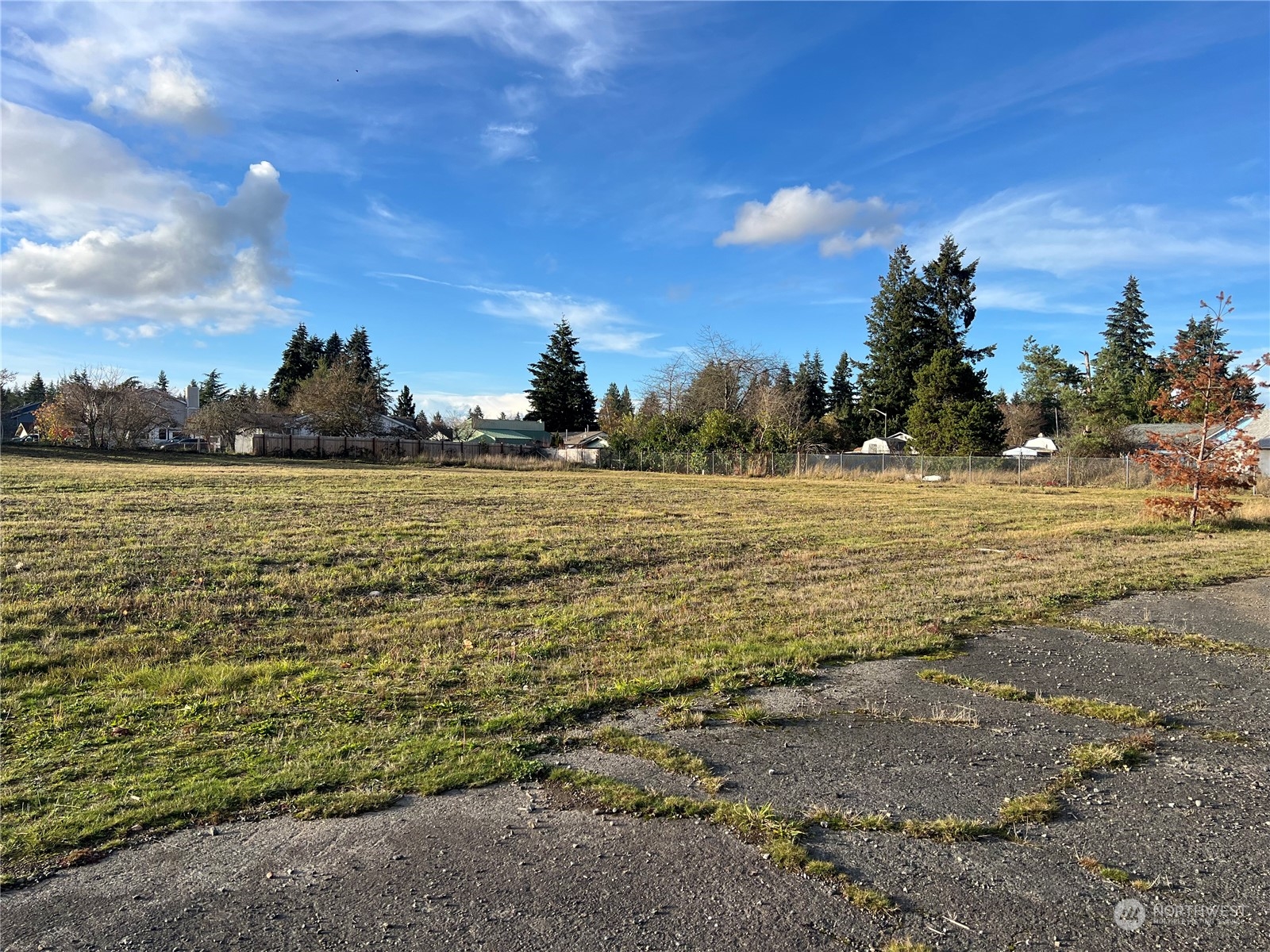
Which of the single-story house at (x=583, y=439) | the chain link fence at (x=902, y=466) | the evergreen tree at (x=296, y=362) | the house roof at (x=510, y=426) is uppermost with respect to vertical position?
the evergreen tree at (x=296, y=362)

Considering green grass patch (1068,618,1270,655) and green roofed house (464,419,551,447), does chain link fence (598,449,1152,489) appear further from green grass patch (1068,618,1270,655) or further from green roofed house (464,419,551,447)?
green grass patch (1068,618,1270,655)

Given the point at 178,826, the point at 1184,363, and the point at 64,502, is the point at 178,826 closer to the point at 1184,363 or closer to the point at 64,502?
the point at 64,502

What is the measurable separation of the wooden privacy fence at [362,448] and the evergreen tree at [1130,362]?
41311 mm

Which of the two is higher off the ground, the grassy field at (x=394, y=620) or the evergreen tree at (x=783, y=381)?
the evergreen tree at (x=783, y=381)

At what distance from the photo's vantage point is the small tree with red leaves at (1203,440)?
589 inches

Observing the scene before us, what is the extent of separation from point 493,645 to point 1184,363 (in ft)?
54.9

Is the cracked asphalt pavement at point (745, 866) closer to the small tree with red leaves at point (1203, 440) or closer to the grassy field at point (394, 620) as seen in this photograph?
the grassy field at point (394, 620)

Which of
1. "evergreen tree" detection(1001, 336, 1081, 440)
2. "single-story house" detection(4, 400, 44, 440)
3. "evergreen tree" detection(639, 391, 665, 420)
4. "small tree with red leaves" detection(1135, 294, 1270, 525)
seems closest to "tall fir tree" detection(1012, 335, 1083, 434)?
"evergreen tree" detection(1001, 336, 1081, 440)

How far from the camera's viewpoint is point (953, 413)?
129 ft

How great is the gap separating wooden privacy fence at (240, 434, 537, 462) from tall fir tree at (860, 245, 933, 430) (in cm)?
2714

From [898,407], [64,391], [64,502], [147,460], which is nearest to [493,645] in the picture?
[64,502]

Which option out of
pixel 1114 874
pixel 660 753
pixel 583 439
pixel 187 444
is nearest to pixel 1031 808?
pixel 1114 874

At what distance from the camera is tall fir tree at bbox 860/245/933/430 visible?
49.6m

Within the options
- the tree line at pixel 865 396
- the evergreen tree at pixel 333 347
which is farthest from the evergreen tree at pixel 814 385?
the evergreen tree at pixel 333 347
